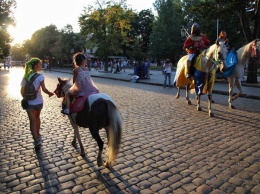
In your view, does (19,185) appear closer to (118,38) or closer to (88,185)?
(88,185)

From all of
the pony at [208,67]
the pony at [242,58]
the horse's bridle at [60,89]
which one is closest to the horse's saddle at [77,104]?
the horse's bridle at [60,89]

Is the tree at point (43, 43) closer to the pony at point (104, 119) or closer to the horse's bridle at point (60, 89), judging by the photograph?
the horse's bridle at point (60, 89)

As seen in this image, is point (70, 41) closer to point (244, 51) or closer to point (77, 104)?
point (244, 51)

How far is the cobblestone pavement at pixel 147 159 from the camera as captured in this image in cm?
371

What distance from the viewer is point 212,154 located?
16.0ft

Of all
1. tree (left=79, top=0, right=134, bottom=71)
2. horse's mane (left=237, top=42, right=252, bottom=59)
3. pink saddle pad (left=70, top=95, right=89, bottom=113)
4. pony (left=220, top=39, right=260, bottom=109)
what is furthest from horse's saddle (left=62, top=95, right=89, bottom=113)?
tree (left=79, top=0, right=134, bottom=71)

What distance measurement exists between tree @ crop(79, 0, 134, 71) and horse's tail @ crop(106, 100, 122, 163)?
3073 cm

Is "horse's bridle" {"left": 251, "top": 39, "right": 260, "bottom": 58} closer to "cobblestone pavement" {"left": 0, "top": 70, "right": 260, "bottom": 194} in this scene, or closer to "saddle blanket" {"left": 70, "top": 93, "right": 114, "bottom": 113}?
"cobblestone pavement" {"left": 0, "top": 70, "right": 260, "bottom": 194}

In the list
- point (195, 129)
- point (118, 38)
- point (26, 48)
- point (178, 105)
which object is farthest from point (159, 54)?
point (195, 129)

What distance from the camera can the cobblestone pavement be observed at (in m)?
3.71

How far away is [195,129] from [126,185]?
3.41 metres

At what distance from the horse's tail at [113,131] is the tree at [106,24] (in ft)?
101

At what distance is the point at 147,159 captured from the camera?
4668 millimetres

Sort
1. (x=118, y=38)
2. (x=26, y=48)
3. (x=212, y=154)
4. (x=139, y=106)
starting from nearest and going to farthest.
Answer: (x=212, y=154) → (x=139, y=106) → (x=118, y=38) → (x=26, y=48)
